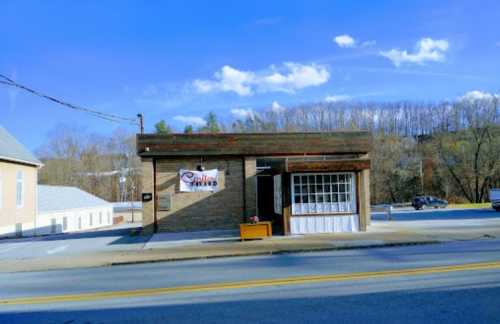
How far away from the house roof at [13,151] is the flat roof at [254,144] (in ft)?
48.4

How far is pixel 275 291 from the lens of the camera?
26.8 ft

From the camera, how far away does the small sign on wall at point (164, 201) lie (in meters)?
21.1

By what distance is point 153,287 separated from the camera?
923 cm

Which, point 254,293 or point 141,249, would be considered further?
point 141,249

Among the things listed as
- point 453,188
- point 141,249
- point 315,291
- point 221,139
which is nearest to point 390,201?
point 453,188

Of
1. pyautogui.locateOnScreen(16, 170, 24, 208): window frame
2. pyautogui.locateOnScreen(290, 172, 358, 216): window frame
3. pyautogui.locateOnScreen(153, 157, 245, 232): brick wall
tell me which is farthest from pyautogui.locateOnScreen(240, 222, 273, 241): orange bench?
pyautogui.locateOnScreen(16, 170, 24, 208): window frame

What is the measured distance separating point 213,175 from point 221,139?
183 centimetres

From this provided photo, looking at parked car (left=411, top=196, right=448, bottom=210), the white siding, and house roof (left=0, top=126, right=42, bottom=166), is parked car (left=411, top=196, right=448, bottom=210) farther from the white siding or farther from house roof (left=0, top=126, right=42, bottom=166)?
house roof (left=0, top=126, right=42, bottom=166)

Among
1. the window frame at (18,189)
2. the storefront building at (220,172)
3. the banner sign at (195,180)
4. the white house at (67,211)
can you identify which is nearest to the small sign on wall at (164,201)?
the storefront building at (220,172)

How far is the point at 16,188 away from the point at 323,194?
24438 mm

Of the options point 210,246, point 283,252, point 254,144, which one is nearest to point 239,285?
point 283,252

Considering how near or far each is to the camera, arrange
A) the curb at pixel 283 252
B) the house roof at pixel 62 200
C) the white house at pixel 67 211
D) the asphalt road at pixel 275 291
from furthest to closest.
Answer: the house roof at pixel 62 200 → the white house at pixel 67 211 → the curb at pixel 283 252 → the asphalt road at pixel 275 291

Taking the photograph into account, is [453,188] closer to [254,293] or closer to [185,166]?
[185,166]

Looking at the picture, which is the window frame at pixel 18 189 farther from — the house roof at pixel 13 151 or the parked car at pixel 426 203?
the parked car at pixel 426 203
